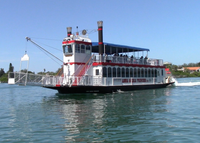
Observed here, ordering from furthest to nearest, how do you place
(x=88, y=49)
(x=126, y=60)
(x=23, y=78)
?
(x=126, y=60) < (x=88, y=49) < (x=23, y=78)

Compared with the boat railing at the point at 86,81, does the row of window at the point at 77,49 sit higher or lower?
higher

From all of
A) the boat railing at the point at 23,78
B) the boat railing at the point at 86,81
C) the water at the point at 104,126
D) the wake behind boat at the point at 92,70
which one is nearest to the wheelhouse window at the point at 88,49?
the wake behind boat at the point at 92,70

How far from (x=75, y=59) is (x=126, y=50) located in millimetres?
8941

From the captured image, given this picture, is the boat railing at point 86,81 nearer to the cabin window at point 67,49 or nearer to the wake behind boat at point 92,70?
the wake behind boat at point 92,70

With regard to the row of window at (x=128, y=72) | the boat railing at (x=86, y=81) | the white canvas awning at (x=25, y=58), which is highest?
the white canvas awning at (x=25, y=58)

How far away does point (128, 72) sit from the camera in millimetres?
27422

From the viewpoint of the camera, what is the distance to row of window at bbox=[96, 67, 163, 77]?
Answer: 25.0 meters

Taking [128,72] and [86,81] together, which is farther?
[128,72]

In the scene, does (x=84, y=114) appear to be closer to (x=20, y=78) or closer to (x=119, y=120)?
(x=119, y=120)

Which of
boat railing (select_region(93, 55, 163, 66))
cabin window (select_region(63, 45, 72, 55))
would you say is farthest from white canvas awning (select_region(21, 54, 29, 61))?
boat railing (select_region(93, 55, 163, 66))

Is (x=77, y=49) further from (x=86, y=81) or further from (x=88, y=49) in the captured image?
(x=86, y=81)

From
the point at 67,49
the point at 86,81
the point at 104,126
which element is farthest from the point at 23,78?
the point at 104,126

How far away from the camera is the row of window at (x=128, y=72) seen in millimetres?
24953

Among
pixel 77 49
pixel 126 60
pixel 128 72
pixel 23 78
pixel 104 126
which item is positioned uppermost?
pixel 77 49
